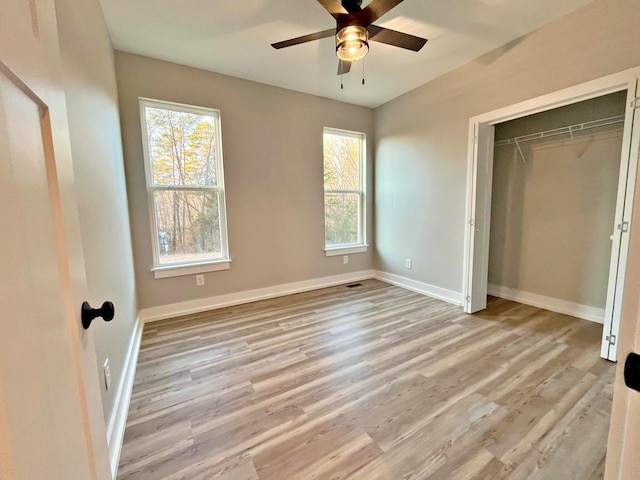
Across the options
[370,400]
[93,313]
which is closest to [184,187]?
[93,313]

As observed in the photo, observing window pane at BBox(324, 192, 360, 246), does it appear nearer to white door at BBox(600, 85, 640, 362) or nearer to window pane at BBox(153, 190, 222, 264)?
window pane at BBox(153, 190, 222, 264)

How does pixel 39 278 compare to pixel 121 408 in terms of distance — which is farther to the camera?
pixel 121 408

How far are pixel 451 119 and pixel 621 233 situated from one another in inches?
76.8

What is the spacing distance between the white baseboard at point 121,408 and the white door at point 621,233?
3199mm

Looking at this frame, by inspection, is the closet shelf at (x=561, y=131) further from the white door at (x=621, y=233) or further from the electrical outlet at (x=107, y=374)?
the electrical outlet at (x=107, y=374)

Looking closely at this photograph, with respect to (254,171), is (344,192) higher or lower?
lower

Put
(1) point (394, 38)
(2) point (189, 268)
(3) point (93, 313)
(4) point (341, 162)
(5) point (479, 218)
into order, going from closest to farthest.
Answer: (3) point (93, 313), (1) point (394, 38), (5) point (479, 218), (2) point (189, 268), (4) point (341, 162)

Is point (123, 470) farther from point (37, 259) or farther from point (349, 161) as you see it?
point (349, 161)

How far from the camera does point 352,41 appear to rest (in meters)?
1.89

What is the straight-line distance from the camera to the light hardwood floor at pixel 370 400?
1332 millimetres

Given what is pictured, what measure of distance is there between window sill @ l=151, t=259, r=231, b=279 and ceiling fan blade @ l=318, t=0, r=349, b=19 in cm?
265

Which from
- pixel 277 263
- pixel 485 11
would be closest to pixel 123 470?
pixel 277 263

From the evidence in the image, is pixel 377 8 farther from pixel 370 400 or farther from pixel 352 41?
pixel 370 400

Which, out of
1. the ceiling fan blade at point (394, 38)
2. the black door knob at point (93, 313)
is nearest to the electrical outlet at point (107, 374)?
the black door knob at point (93, 313)
